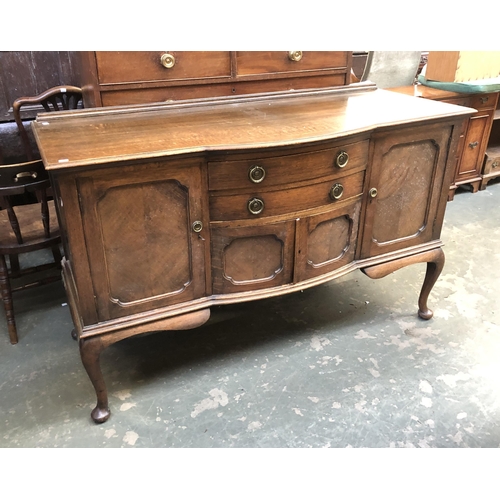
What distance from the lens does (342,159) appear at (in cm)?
178

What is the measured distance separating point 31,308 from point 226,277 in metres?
1.25

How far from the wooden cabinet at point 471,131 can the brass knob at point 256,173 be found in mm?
2315

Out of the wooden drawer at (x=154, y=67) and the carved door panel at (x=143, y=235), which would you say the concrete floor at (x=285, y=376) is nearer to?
the carved door panel at (x=143, y=235)

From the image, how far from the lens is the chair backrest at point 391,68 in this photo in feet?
11.6

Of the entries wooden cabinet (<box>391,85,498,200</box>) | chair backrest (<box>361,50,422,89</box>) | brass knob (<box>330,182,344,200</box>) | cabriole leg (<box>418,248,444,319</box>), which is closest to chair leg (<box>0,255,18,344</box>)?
brass knob (<box>330,182,344,200</box>)

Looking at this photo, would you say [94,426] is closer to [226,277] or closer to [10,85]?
[226,277]

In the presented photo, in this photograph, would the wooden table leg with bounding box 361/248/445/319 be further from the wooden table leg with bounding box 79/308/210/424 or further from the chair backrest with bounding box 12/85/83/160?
the chair backrest with bounding box 12/85/83/160

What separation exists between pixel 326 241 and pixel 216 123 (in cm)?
62

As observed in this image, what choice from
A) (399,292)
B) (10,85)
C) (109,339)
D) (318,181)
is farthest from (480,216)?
(10,85)

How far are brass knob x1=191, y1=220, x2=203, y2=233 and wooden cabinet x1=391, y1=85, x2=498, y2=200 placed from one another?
247 cm

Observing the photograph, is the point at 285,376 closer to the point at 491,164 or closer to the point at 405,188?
the point at 405,188

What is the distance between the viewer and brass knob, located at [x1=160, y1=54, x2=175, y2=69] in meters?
1.84

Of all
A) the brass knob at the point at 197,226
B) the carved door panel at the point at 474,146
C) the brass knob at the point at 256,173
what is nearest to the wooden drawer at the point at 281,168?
the brass knob at the point at 256,173

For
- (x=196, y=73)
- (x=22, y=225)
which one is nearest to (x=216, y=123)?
(x=196, y=73)
